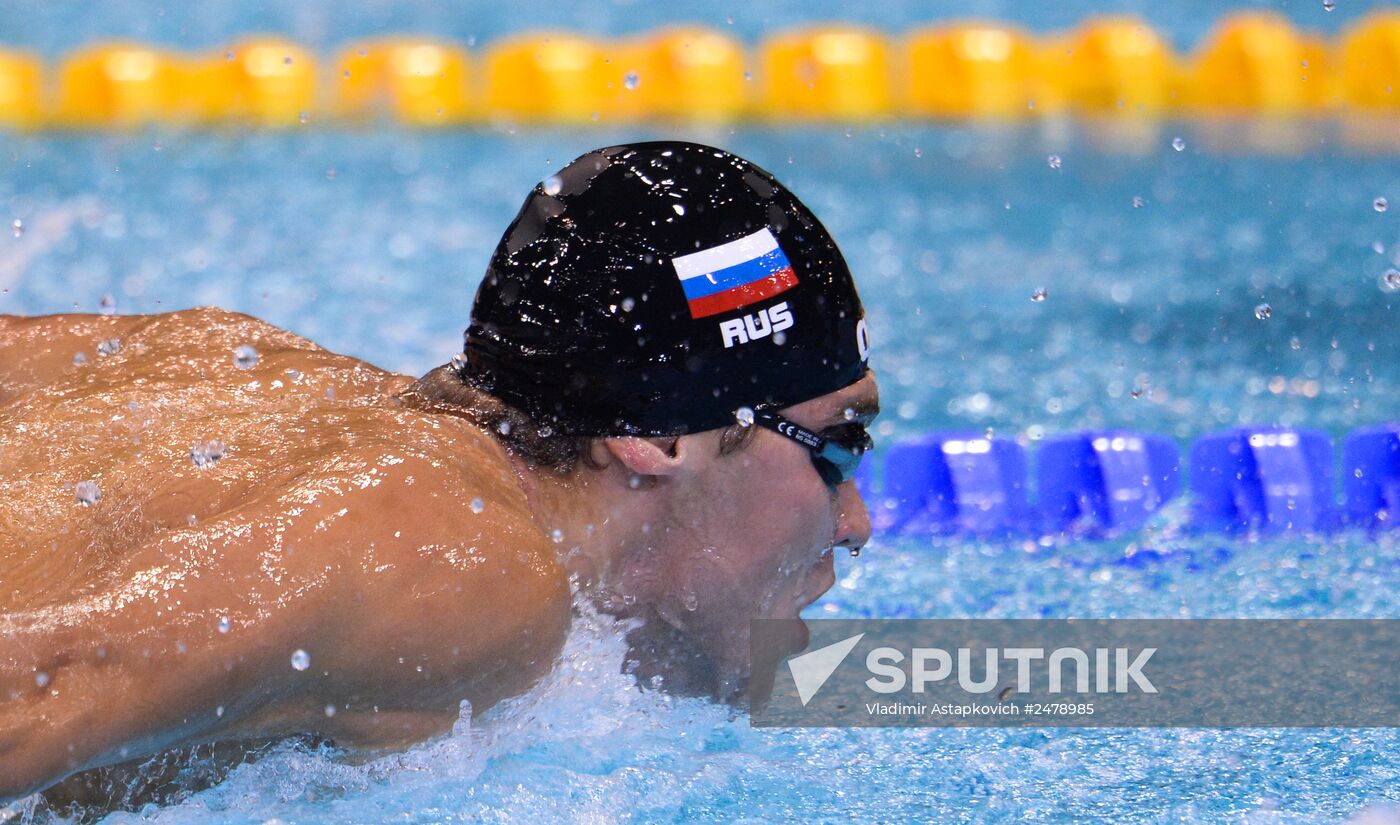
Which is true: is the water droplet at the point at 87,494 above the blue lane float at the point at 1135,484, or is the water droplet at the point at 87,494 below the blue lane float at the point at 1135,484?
above

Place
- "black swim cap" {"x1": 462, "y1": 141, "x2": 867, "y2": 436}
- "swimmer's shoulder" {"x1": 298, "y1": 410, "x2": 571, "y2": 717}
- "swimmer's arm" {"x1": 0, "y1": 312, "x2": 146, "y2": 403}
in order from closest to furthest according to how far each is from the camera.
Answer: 1. "swimmer's shoulder" {"x1": 298, "y1": 410, "x2": 571, "y2": 717}
2. "black swim cap" {"x1": 462, "y1": 141, "x2": 867, "y2": 436}
3. "swimmer's arm" {"x1": 0, "y1": 312, "x2": 146, "y2": 403}

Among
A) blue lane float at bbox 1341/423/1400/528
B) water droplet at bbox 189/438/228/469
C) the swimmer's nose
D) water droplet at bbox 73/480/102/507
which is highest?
water droplet at bbox 189/438/228/469

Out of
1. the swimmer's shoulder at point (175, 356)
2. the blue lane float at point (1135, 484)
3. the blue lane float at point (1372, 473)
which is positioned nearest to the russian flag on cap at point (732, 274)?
the swimmer's shoulder at point (175, 356)

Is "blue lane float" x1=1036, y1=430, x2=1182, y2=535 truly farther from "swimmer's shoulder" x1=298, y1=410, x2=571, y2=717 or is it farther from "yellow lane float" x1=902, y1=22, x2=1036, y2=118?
"yellow lane float" x1=902, y1=22, x2=1036, y2=118

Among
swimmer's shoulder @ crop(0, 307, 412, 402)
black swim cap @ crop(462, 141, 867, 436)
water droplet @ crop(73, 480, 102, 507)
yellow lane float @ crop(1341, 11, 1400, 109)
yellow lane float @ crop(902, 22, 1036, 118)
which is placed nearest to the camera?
water droplet @ crop(73, 480, 102, 507)

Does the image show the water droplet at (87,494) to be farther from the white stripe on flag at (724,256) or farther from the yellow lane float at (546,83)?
the yellow lane float at (546,83)

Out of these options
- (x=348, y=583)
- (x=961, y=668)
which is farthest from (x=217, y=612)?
(x=961, y=668)

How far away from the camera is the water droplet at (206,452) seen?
61.4 inches

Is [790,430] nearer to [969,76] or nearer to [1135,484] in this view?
[1135,484]

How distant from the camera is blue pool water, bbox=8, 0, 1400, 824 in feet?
6.28

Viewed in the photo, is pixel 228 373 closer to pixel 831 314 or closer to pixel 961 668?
pixel 831 314

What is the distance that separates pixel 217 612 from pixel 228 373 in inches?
23.8

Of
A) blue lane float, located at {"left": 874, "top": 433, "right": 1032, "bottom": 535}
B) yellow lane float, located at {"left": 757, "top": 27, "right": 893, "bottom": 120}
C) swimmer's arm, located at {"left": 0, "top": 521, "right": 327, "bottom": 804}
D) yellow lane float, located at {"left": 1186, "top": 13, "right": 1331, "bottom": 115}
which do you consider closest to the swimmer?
swimmer's arm, located at {"left": 0, "top": 521, "right": 327, "bottom": 804}

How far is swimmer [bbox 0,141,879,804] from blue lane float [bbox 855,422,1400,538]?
130 centimetres
